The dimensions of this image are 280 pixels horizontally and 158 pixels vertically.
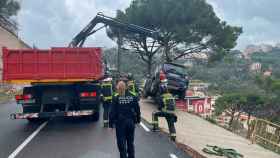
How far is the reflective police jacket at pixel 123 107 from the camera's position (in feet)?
23.8

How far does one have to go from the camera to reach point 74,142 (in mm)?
10047

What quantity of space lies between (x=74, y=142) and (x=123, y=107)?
3304mm

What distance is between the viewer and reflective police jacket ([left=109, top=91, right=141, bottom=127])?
725 centimetres

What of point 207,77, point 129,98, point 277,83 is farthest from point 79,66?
point 207,77

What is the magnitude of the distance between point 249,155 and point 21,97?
717cm

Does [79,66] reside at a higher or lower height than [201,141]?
higher

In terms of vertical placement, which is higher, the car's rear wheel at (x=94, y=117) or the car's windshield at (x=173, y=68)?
the car's windshield at (x=173, y=68)

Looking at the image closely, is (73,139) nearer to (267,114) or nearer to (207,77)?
(267,114)

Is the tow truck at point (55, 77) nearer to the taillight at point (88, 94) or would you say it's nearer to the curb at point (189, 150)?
the taillight at point (88, 94)

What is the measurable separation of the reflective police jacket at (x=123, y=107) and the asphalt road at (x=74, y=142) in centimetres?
142

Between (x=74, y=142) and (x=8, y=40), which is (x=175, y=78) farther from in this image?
(x=8, y=40)

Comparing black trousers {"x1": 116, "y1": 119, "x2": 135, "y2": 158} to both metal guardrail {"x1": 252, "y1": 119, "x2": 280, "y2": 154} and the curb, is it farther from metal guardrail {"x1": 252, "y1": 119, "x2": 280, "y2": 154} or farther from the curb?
metal guardrail {"x1": 252, "y1": 119, "x2": 280, "y2": 154}

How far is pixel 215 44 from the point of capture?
109ft

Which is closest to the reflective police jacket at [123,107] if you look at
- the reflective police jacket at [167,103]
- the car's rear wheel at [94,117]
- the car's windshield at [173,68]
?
the reflective police jacket at [167,103]
